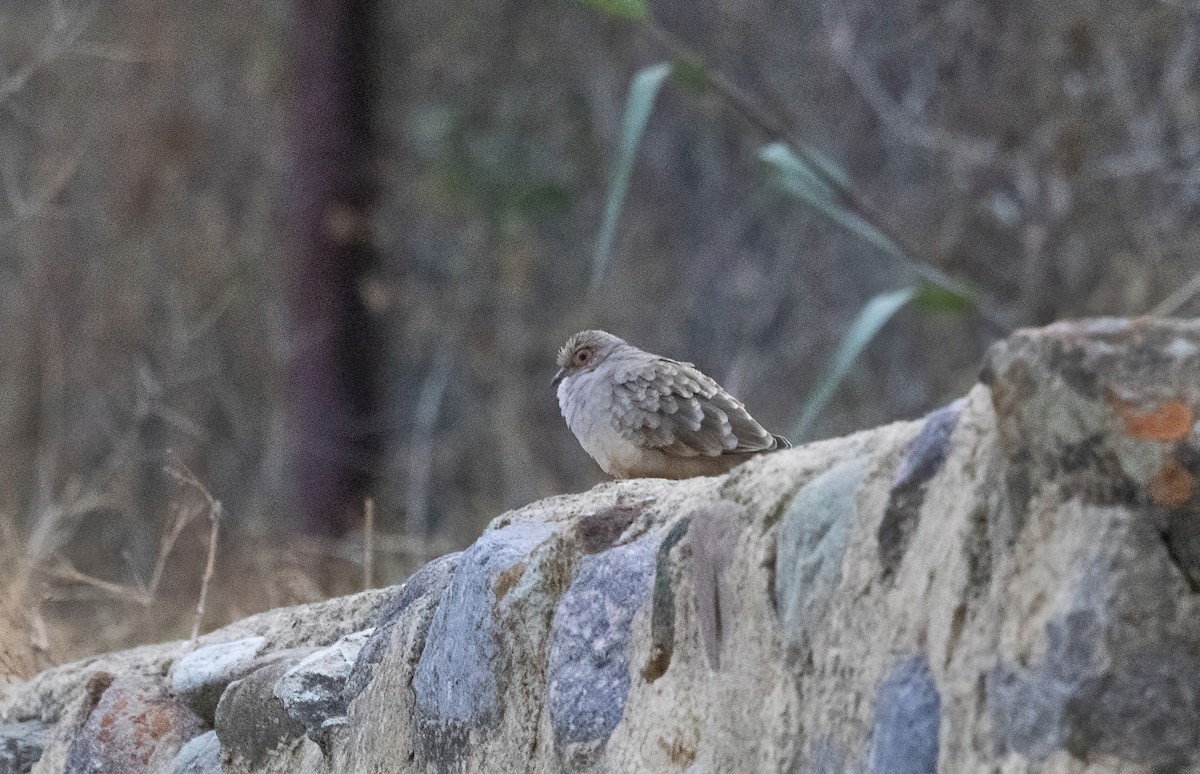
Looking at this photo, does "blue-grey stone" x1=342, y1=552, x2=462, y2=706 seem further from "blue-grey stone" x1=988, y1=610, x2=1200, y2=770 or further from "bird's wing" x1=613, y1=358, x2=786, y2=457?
"blue-grey stone" x1=988, y1=610, x2=1200, y2=770

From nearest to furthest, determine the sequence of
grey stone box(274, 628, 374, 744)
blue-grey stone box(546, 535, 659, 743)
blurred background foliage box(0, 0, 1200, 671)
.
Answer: blue-grey stone box(546, 535, 659, 743), grey stone box(274, 628, 374, 744), blurred background foliage box(0, 0, 1200, 671)

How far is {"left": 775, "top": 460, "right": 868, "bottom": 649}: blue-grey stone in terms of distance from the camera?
1.80 meters

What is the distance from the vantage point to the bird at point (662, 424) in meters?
2.87

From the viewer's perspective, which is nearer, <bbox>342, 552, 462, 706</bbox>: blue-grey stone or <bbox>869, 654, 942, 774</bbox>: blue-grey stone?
<bbox>869, 654, 942, 774</bbox>: blue-grey stone

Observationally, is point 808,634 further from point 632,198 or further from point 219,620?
point 632,198

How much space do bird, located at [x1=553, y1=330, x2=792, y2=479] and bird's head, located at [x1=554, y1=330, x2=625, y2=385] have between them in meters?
0.30

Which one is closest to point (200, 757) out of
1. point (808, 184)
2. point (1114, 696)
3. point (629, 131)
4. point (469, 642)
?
point (469, 642)

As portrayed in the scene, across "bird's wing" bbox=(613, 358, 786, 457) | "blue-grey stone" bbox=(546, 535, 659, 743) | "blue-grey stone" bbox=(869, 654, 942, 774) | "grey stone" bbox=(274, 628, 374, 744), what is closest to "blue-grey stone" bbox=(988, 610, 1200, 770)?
"blue-grey stone" bbox=(869, 654, 942, 774)

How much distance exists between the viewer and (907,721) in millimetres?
1597

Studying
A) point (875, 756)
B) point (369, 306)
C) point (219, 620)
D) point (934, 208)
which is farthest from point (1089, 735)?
point (369, 306)

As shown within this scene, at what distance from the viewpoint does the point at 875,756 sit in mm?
1627

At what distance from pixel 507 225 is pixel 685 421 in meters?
7.60

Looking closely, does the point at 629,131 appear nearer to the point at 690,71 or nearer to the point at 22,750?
the point at 690,71

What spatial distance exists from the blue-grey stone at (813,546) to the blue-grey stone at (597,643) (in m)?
0.33
